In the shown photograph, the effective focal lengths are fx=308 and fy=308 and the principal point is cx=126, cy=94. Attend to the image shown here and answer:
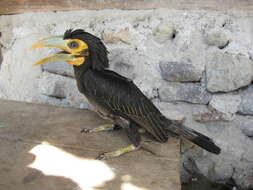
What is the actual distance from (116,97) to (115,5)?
58cm

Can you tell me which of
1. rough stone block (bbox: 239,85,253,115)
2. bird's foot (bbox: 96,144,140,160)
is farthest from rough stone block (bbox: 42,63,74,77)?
rough stone block (bbox: 239,85,253,115)

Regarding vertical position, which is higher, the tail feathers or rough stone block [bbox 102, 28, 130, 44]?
rough stone block [bbox 102, 28, 130, 44]

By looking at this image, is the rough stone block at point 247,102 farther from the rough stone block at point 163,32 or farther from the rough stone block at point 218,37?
the rough stone block at point 163,32

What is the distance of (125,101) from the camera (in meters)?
1.28

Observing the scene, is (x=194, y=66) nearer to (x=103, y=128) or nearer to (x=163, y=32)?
(x=163, y=32)

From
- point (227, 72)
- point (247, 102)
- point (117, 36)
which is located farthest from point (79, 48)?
point (247, 102)

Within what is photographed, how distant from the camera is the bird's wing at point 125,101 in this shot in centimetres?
128

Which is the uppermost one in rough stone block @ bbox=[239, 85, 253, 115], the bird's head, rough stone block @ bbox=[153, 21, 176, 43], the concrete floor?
rough stone block @ bbox=[153, 21, 176, 43]

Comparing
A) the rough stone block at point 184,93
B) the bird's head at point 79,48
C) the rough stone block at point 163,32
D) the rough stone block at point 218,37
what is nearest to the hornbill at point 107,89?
the bird's head at point 79,48

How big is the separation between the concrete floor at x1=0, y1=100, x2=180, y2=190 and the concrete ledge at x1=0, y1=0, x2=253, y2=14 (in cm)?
59

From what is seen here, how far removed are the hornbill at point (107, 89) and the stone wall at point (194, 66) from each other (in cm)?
26

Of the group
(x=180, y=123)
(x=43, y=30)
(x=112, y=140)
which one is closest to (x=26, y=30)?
(x=43, y=30)

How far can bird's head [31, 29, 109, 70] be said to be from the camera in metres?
1.30

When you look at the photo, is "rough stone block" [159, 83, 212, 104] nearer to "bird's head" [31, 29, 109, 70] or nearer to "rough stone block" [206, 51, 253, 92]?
"rough stone block" [206, 51, 253, 92]
